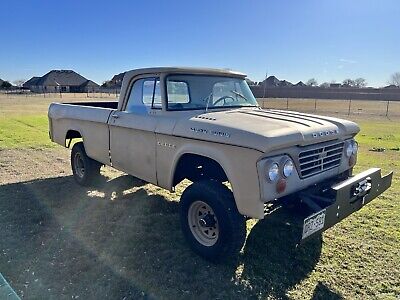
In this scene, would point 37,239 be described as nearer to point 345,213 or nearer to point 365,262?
point 345,213

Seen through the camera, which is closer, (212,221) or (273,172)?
(273,172)

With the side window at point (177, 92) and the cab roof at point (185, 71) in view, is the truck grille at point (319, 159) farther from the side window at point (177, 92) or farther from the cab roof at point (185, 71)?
the cab roof at point (185, 71)

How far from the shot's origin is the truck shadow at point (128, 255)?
3059mm

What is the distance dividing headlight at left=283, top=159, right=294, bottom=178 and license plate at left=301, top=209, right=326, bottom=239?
43cm

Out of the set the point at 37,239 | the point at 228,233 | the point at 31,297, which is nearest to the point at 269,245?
the point at 228,233

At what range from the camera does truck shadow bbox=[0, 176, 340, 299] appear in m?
3.06

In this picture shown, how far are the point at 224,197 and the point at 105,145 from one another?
98.0 inches

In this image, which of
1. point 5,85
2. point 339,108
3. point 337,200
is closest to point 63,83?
point 5,85

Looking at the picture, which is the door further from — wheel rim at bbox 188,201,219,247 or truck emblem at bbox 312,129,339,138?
truck emblem at bbox 312,129,339,138

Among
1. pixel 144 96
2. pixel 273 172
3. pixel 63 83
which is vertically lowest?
pixel 273 172

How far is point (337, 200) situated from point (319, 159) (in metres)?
0.53

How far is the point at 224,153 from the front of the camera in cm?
312

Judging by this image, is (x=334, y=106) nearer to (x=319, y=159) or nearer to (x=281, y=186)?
(x=319, y=159)

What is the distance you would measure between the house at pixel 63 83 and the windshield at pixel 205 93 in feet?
274
